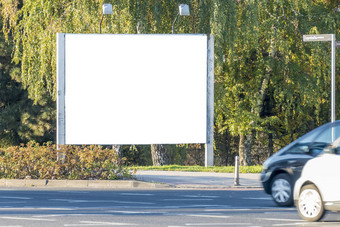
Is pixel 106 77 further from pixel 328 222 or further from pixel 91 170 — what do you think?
pixel 328 222

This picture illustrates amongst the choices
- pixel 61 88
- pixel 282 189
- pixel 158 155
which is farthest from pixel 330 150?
pixel 158 155

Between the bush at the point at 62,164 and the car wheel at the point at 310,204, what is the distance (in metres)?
10.7

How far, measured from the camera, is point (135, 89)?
1080 inches

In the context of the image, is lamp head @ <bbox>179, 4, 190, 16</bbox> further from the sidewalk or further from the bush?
the sidewalk

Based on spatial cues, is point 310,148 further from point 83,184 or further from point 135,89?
point 135,89

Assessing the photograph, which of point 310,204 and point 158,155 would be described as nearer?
point 310,204

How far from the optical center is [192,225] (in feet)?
43.2

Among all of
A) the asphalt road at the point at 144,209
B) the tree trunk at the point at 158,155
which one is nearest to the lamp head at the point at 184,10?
the tree trunk at the point at 158,155

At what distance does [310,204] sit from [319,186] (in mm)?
409

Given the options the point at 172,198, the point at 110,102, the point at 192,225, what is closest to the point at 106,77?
the point at 110,102

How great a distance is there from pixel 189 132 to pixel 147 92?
1884 millimetres

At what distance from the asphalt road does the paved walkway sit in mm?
1425

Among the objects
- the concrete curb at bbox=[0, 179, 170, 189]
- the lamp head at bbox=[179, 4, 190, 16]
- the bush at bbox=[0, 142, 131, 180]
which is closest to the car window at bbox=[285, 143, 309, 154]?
the concrete curb at bbox=[0, 179, 170, 189]

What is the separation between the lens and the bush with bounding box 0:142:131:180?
23625 mm
